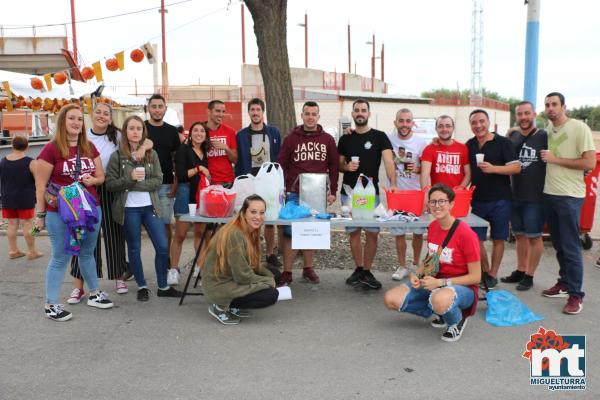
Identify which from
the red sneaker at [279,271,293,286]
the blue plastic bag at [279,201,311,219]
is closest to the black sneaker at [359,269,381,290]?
the red sneaker at [279,271,293,286]

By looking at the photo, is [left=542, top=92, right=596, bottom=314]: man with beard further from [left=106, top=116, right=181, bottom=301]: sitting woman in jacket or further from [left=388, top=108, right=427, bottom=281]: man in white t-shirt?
[left=106, top=116, right=181, bottom=301]: sitting woman in jacket

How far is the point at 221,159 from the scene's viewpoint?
539cm

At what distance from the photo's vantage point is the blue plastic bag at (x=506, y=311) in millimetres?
4195

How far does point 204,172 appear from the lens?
16.7 ft

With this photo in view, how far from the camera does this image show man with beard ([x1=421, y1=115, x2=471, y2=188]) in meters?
4.95

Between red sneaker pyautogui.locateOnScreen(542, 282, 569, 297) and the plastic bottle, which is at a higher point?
the plastic bottle

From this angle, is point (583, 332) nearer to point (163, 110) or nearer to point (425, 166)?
point (425, 166)

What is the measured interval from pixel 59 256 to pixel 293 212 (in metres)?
2.04

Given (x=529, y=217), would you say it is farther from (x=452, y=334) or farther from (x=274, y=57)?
(x=274, y=57)

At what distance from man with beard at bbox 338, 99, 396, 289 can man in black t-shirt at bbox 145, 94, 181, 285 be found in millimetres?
1749

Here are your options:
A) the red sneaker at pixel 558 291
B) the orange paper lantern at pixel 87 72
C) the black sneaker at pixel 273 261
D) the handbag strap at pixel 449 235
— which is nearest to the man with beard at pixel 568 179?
the red sneaker at pixel 558 291

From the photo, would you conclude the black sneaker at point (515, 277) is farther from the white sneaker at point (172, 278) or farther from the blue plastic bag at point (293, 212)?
the white sneaker at point (172, 278)

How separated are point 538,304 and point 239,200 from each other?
2.94 metres

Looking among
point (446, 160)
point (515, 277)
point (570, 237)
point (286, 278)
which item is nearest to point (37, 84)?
point (286, 278)
